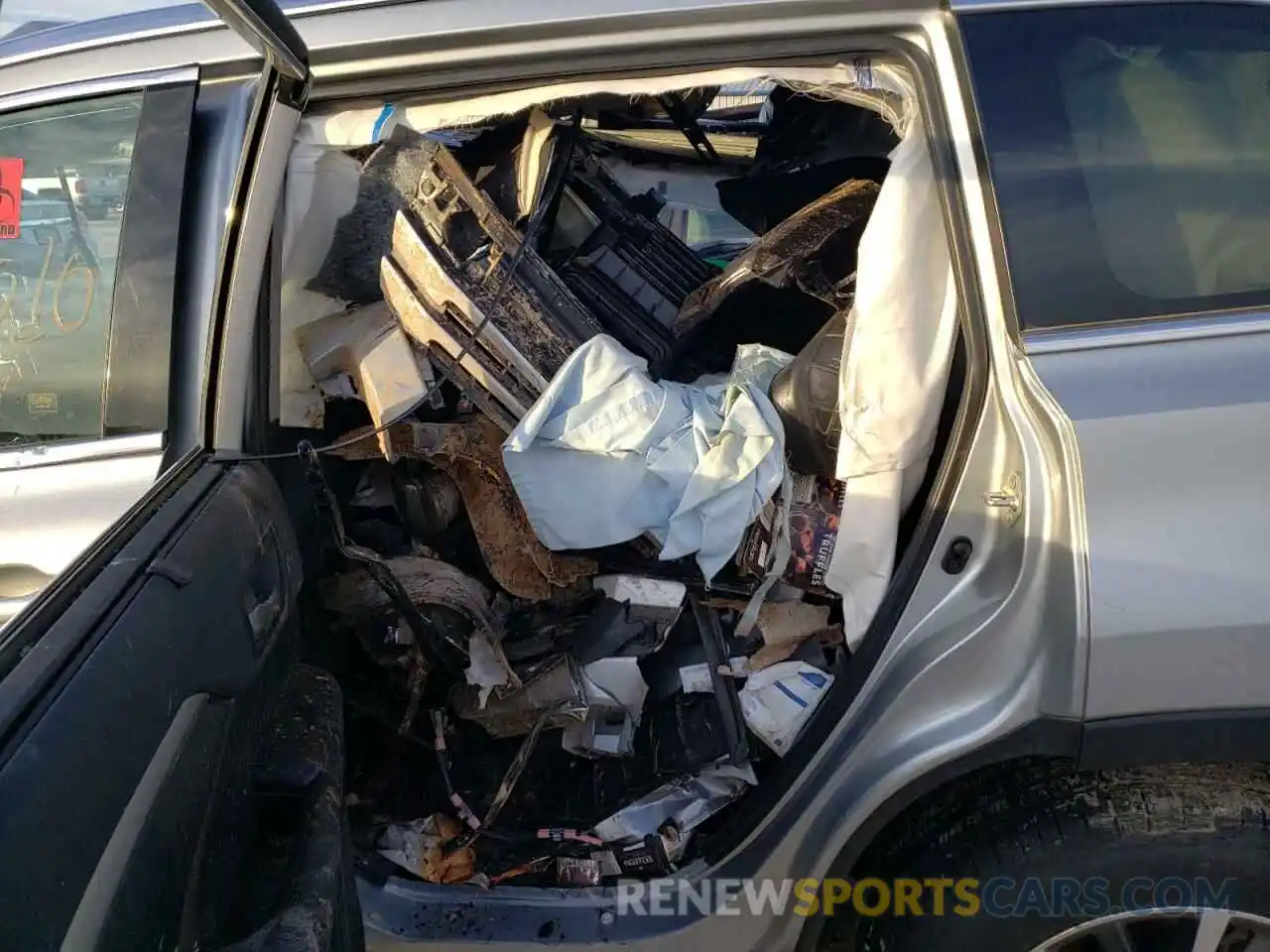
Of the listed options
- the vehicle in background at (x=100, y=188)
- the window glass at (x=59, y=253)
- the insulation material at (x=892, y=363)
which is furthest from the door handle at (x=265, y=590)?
the insulation material at (x=892, y=363)

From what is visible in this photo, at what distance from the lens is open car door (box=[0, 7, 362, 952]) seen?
0.92 metres

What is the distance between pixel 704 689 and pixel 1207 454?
1.05 m

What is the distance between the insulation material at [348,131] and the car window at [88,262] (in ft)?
0.76

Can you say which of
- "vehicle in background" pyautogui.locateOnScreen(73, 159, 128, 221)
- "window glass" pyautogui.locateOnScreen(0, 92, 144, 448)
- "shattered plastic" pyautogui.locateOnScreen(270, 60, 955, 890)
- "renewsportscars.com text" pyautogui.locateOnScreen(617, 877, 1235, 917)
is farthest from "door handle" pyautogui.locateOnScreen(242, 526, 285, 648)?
"renewsportscars.com text" pyautogui.locateOnScreen(617, 877, 1235, 917)

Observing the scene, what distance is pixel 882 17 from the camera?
63.1 inches

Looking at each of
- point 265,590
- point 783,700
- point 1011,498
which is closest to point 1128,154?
point 1011,498

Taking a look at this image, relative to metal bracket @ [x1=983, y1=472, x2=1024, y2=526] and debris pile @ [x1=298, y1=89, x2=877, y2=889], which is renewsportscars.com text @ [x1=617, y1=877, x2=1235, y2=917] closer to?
debris pile @ [x1=298, y1=89, x2=877, y2=889]

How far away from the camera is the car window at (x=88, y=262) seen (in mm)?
1627

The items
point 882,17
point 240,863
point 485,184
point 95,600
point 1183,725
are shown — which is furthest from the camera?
point 485,184

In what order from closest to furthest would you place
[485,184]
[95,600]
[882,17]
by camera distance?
[95,600]
[882,17]
[485,184]

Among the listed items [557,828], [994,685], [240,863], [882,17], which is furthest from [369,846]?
[882,17]

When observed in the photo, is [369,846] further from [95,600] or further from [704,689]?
[95,600]

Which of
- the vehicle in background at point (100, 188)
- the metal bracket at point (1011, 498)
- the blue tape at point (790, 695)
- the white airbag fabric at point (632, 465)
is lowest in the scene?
the blue tape at point (790, 695)

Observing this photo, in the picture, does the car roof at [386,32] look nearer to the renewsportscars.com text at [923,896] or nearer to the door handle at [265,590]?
the door handle at [265,590]
